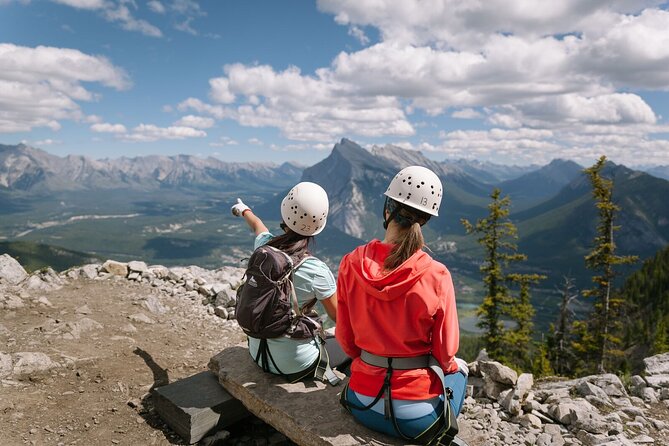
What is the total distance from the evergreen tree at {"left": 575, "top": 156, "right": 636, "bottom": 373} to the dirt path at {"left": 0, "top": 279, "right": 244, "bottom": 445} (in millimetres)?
20504

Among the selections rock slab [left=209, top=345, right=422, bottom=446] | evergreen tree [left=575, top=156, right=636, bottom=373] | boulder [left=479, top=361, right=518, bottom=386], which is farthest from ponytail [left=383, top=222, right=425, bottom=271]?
evergreen tree [left=575, top=156, right=636, bottom=373]

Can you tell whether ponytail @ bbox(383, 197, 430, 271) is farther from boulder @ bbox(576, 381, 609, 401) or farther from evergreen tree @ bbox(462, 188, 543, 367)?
evergreen tree @ bbox(462, 188, 543, 367)

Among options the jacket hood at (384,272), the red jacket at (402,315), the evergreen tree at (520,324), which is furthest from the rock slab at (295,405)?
the evergreen tree at (520,324)

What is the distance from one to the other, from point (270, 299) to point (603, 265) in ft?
76.1

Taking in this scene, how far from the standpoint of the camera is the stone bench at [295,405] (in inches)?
172

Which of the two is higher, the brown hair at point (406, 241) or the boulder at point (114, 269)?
the brown hair at point (406, 241)

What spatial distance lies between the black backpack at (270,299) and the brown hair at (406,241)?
5.56ft

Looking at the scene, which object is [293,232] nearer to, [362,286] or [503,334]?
[362,286]

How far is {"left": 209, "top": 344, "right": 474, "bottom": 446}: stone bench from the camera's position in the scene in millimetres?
4379

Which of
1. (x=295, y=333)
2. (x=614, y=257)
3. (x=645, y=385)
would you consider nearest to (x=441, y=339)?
(x=295, y=333)

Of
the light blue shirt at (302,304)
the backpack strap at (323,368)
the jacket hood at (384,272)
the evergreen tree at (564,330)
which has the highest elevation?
the jacket hood at (384,272)

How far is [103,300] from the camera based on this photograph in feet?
36.1

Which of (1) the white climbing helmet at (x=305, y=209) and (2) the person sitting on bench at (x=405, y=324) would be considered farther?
(1) the white climbing helmet at (x=305, y=209)

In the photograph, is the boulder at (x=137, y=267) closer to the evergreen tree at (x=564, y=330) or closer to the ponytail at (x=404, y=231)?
the ponytail at (x=404, y=231)
